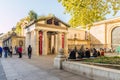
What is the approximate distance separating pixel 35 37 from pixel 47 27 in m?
2.55

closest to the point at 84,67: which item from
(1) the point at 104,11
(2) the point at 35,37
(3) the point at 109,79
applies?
(3) the point at 109,79

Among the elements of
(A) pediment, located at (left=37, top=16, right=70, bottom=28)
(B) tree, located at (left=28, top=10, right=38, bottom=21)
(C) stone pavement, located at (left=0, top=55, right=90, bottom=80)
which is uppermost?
(B) tree, located at (left=28, top=10, right=38, bottom=21)

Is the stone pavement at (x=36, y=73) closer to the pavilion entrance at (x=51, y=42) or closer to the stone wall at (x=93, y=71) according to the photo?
the stone wall at (x=93, y=71)

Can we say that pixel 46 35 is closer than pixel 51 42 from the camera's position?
Yes

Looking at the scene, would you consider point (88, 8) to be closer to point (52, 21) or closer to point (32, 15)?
point (52, 21)

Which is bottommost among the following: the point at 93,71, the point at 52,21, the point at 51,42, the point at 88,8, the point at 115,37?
the point at 93,71

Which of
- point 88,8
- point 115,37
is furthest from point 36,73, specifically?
point 115,37

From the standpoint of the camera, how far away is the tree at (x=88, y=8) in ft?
38.5

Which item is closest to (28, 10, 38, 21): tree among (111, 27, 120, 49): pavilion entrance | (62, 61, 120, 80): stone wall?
(111, 27, 120, 49): pavilion entrance

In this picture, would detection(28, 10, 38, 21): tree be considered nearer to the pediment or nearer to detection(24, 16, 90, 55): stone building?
detection(24, 16, 90, 55): stone building

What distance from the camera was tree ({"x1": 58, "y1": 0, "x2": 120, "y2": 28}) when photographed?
462 inches

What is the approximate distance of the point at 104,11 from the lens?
1263 cm

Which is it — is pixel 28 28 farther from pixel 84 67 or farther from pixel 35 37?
pixel 84 67

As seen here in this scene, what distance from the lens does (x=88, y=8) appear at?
12344 millimetres
